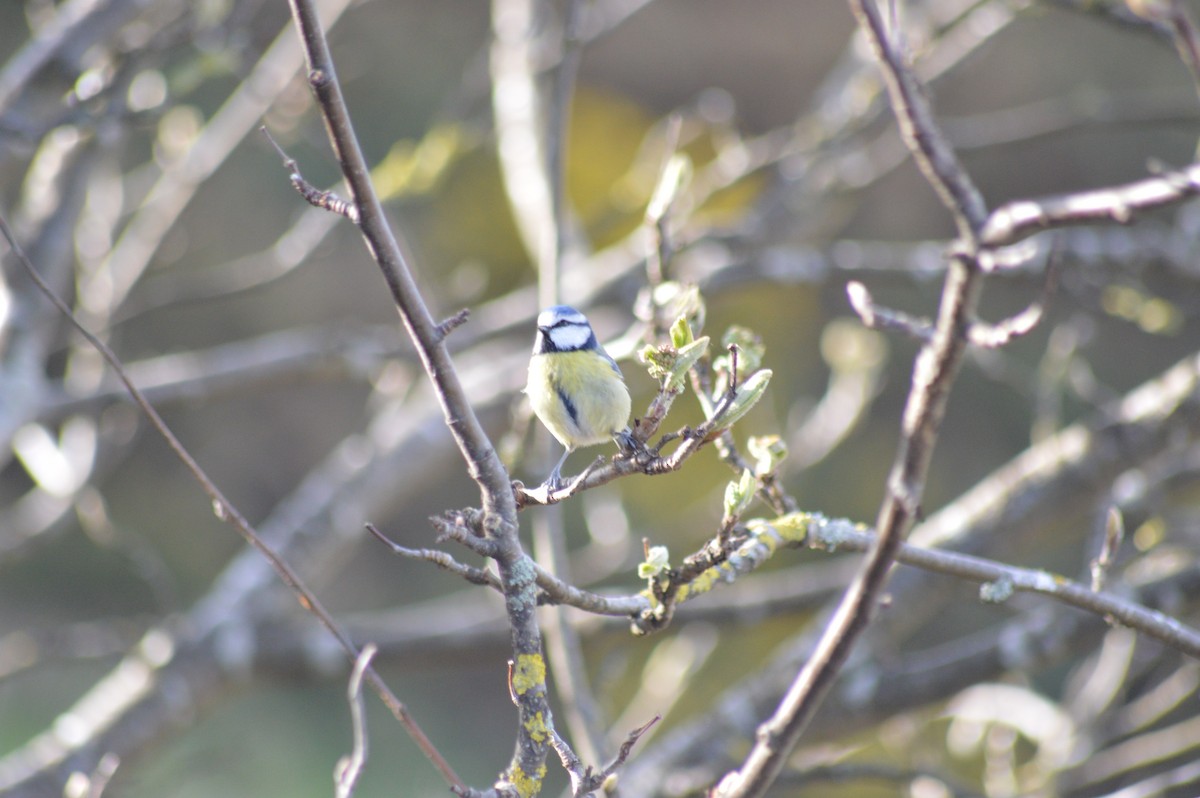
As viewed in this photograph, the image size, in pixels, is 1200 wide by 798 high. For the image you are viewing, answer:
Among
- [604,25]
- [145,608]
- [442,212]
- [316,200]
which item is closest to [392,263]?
[316,200]

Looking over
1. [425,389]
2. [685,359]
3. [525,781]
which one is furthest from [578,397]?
[425,389]

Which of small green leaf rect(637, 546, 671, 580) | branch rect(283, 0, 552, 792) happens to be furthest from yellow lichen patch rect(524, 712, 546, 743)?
small green leaf rect(637, 546, 671, 580)

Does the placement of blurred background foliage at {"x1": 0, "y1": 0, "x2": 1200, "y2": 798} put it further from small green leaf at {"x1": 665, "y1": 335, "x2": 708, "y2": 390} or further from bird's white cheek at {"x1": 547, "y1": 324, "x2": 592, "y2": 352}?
small green leaf at {"x1": 665, "y1": 335, "x2": 708, "y2": 390}

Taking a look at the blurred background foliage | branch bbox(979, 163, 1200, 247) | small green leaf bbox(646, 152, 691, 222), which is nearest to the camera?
branch bbox(979, 163, 1200, 247)

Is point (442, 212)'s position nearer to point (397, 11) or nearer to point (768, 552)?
point (397, 11)

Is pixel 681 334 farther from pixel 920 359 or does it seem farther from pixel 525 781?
pixel 525 781

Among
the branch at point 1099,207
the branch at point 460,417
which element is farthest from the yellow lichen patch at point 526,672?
the branch at point 1099,207

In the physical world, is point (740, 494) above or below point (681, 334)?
below
